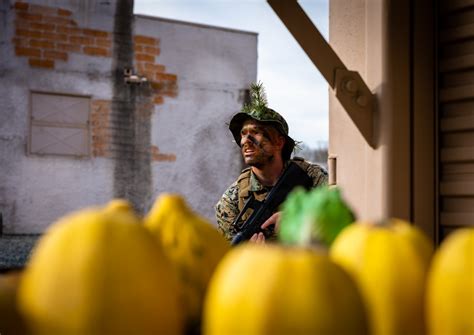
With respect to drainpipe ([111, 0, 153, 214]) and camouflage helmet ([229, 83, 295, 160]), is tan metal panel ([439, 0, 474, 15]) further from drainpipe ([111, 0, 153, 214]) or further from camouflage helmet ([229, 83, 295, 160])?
drainpipe ([111, 0, 153, 214])

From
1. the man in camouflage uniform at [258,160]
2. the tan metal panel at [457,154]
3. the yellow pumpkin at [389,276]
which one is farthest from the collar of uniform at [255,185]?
the yellow pumpkin at [389,276]

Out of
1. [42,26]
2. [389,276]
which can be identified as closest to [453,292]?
[389,276]

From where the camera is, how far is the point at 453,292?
0.65 m

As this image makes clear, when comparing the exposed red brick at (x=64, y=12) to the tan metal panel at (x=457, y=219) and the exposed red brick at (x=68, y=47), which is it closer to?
the exposed red brick at (x=68, y=47)

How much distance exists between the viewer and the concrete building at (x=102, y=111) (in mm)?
10938

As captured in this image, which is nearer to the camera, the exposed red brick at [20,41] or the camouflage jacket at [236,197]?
the camouflage jacket at [236,197]

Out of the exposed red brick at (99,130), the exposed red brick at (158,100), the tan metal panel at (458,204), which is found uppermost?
the exposed red brick at (158,100)

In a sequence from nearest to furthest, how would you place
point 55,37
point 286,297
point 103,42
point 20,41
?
point 286,297 → point 20,41 → point 55,37 → point 103,42

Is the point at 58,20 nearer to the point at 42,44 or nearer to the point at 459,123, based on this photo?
the point at 42,44

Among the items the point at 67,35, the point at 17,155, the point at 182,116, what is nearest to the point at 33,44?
the point at 67,35

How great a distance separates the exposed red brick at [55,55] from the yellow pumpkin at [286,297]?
37.2 ft

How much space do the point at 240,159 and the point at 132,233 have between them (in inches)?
484

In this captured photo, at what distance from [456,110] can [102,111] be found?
10.2 metres

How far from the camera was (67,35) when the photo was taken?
11250 mm
